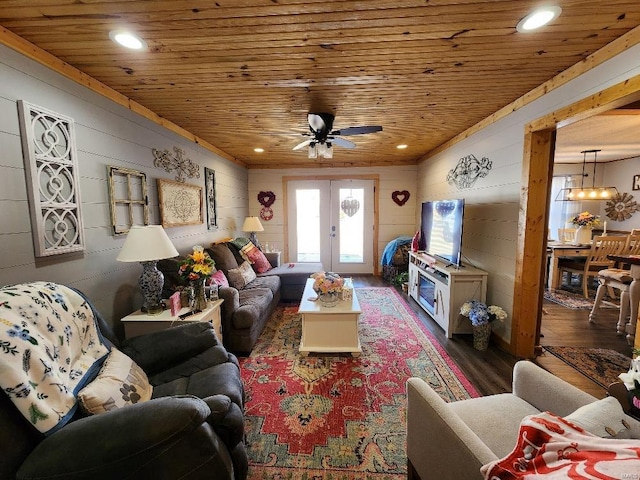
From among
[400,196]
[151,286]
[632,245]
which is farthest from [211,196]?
[632,245]

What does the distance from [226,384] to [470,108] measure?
10.7 feet

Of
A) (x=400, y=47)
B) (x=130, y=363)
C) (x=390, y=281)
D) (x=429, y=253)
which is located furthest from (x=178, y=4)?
(x=390, y=281)

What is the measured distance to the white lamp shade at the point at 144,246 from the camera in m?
2.05

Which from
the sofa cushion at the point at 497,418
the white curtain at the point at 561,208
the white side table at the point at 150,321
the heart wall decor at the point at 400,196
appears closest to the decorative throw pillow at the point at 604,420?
the sofa cushion at the point at 497,418

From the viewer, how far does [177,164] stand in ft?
11.3

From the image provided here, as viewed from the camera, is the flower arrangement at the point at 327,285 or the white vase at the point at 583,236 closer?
the flower arrangement at the point at 327,285

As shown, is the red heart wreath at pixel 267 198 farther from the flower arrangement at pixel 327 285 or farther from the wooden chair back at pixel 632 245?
the wooden chair back at pixel 632 245

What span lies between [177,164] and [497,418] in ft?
12.1

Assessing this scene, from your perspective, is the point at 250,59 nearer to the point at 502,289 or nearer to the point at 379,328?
the point at 379,328

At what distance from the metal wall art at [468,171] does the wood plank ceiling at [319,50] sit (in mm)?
591

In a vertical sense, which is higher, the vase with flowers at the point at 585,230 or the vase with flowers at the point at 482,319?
the vase with flowers at the point at 585,230

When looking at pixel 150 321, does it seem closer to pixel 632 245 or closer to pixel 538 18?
pixel 538 18

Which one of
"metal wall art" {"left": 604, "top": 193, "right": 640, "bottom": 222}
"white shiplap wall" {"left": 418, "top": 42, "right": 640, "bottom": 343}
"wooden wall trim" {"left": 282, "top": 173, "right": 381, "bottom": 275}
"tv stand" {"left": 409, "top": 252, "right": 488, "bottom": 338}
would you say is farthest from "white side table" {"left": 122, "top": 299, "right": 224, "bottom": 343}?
"metal wall art" {"left": 604, "top": 193, "right": 640, "bottom": 222}

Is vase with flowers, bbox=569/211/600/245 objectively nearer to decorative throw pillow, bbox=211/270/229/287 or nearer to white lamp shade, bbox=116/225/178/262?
decorative throw pillow, bbox=211/270/229/287
